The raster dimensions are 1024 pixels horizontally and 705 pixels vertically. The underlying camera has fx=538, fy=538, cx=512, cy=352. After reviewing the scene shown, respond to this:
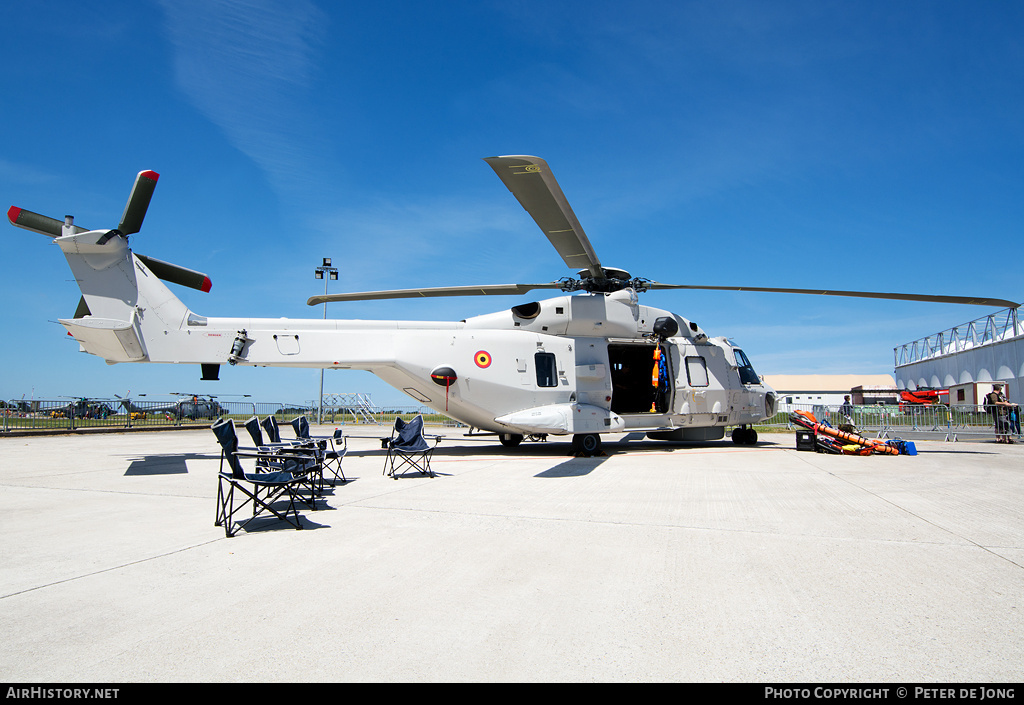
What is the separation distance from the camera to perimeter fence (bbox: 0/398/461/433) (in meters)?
21.0

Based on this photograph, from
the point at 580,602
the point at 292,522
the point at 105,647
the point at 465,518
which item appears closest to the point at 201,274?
the point at 292,522

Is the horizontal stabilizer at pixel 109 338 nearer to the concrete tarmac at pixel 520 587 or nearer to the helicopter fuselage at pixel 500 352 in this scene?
the helicopter fuselage at pixel 500 352

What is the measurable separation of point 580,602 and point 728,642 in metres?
0.88

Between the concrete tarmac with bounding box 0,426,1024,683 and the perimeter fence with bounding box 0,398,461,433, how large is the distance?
15.9 metres

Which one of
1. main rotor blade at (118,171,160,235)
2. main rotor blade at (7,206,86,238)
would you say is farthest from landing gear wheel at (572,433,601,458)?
main rotor blade at (7,206,86,238)

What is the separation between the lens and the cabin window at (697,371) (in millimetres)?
13828

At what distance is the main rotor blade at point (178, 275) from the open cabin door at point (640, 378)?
30.5ft

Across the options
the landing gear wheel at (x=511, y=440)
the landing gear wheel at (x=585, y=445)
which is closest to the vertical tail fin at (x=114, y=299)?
the landing gear wheel at (x=511, y=440)

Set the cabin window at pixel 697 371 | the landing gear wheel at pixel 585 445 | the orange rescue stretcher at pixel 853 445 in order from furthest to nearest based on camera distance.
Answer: the cabin window at pixel 697 371 < the orange rescue stretcher at pixel 853 445 < the landing gear wheel at pixel 585 445

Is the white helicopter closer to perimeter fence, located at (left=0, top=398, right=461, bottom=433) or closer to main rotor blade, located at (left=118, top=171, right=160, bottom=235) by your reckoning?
main rotor blade, located at (left=118, top=171, right=160, bottom=235)

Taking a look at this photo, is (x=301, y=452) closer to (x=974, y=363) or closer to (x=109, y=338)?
(x=109, y=338)

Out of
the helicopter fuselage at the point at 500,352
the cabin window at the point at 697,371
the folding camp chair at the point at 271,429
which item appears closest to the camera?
the folding camp chair at the point at 271,429

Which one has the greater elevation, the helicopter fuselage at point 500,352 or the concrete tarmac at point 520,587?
the helicopter fuselage at point 500,352

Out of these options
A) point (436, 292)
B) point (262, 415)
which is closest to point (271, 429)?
point (436, 292)
